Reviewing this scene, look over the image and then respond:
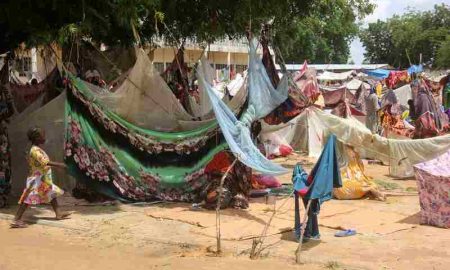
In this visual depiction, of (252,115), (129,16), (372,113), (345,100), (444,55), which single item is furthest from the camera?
(444,55)

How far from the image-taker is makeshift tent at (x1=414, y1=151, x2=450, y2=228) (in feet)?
21.4

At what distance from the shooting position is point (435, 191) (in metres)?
6.59

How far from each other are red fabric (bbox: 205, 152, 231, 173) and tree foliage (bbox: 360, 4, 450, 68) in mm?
36850

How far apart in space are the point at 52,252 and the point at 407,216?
13.5ft

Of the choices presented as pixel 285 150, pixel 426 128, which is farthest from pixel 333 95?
pixel 426 128

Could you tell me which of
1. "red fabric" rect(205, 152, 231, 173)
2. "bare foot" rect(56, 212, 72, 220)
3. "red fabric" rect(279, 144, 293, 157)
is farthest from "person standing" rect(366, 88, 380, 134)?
"bare foot" rect(56, 212, 72, 220)

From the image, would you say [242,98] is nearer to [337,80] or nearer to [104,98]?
[104,98]

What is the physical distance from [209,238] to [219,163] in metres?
1.64

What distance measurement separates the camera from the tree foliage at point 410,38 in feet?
152

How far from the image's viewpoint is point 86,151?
314 inches

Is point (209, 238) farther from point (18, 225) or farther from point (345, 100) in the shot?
point (345, 100)

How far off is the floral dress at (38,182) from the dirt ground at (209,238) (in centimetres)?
30

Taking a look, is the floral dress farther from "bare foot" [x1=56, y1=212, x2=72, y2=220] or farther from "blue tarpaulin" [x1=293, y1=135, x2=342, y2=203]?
"blue tarpaulin" [x1=293, y1=135, x2=342, y2=203]

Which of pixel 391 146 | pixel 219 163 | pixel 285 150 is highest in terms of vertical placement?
pixel 391 146
